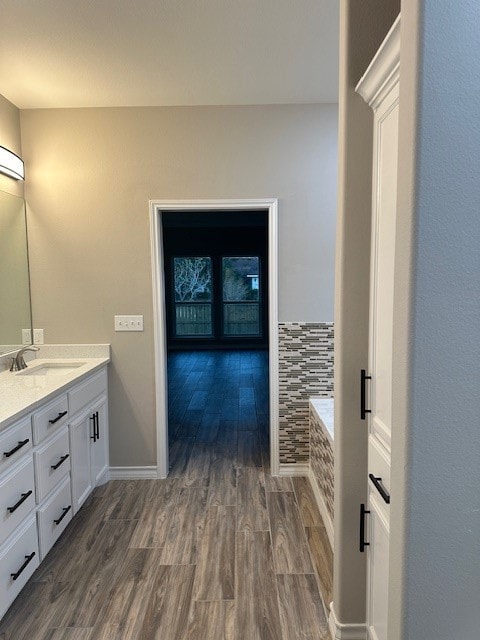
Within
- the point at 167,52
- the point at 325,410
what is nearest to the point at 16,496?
the point at 325,410

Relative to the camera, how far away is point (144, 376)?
3.16 metres

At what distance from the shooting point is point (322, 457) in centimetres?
264

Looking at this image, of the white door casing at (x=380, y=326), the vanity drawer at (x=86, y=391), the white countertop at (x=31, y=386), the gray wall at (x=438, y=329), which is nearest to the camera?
the gray wall at (x=438, y=329)

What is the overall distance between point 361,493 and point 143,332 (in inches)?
78.6

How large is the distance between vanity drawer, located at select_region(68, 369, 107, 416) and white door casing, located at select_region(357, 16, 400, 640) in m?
1.74

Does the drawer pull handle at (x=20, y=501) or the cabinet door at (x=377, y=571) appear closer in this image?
the cabinet door at (x=377, y=571)

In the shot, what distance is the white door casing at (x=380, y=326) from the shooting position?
1.30 m

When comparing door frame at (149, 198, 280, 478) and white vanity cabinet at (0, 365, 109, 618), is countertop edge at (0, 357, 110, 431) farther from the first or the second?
door frame at (149, 198, 280, 478)

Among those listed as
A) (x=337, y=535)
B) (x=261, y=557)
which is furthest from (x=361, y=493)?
(x=261, y=557)

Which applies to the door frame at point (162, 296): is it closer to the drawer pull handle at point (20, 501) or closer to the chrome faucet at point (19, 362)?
the chrome faucet at point (19, 362)

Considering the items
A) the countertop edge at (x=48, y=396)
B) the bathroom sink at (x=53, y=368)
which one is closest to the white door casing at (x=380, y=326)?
the countertop edge at (x=48, y=396)

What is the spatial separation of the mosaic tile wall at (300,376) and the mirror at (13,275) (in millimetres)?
1827

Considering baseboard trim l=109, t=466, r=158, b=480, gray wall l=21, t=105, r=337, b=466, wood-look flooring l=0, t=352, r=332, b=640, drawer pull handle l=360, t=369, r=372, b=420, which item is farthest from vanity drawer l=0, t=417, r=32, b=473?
drawer pull handle l=360, t=369, r=372, b=420

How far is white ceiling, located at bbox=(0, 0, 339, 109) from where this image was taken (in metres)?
1.95
